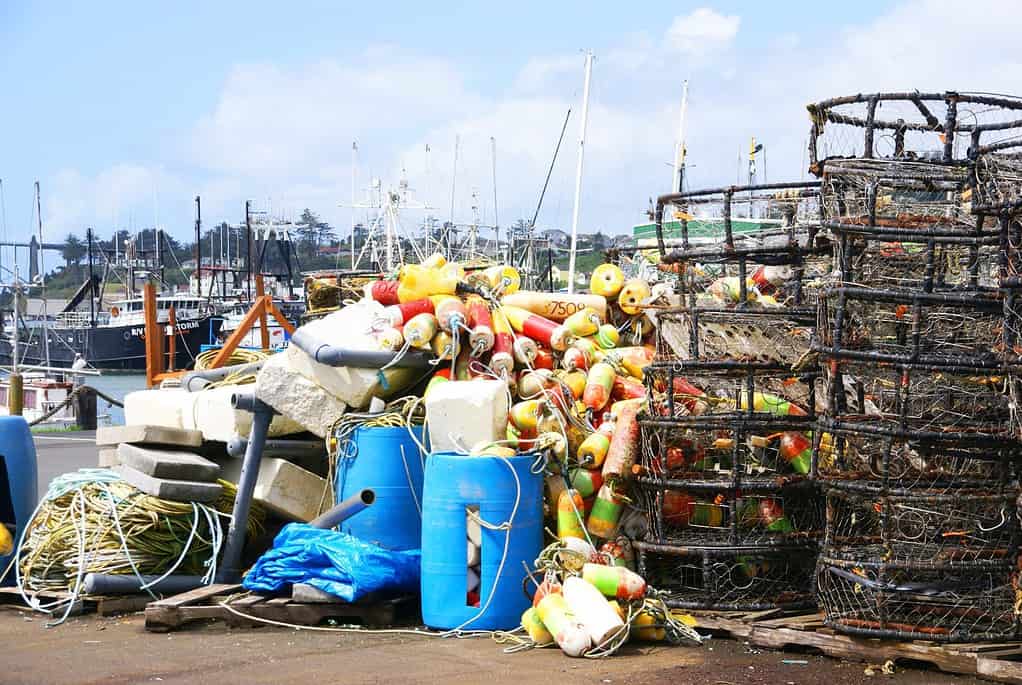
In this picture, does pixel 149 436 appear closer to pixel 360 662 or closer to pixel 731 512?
pixel 360 662

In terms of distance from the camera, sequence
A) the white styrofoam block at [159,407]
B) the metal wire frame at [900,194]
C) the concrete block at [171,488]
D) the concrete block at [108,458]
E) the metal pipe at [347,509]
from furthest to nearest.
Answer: the concrete block at [108,458] < the white styrofoam block at [159,407] < the concrete block at [171,488] < the metal pipe at [347,509] < the metal wire frame at [900,194]

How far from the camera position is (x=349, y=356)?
9625 mm

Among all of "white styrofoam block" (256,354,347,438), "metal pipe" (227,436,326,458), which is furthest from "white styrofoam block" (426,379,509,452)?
"metal pipe" (227,436,326,458)

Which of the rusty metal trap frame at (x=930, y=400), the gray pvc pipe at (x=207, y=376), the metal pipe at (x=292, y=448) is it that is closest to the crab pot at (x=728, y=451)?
the rusty metal trap frame at (x=930, y=400)

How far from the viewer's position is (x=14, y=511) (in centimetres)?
1003

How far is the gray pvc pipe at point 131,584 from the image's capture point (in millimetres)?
8914

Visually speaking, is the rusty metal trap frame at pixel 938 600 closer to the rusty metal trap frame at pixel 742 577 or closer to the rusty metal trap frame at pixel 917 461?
the rusty metal trap frame at pixel 917 461

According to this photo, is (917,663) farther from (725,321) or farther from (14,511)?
(14,511)

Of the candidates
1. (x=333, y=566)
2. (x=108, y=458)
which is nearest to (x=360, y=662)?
(x=333, y=566)

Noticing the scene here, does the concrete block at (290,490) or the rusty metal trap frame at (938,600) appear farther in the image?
the concrete block at (290,490)

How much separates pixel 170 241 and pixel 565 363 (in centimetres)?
9669

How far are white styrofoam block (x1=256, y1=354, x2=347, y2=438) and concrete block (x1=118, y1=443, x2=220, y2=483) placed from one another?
668 mm

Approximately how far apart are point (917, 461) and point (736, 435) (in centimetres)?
107

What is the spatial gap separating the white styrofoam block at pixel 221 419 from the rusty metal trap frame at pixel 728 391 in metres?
3.30
